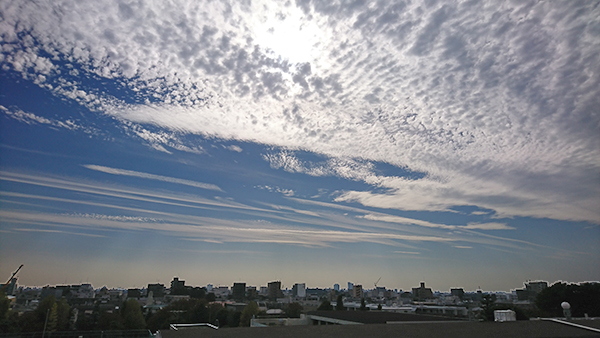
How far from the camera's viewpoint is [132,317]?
46031mm

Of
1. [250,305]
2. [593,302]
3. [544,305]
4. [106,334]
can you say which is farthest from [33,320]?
[593,302]

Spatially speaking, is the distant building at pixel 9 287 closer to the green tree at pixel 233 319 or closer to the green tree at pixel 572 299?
the green tree at pixel 233 319

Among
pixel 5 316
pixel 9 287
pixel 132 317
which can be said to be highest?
pixel 9 287

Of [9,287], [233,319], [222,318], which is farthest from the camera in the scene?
[9,287]

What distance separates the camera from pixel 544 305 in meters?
42.3

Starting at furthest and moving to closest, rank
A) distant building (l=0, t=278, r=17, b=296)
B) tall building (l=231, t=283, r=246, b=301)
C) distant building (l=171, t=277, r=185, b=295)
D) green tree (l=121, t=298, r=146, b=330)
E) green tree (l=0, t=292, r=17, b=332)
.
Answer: tall building (l=231, t=283, r=246, b=301) < distant building (l=171, t=277, r=185, b=295) < green tree (l=121, t=298, r=146, b=330) < distant building (l=0, t=278, r=17, b=296) < green tree (l=0, t=292, r=17, b=332)

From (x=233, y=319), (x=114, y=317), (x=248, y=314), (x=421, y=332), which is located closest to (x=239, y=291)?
(x=233, y=319)

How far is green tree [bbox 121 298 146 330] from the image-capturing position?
147ft

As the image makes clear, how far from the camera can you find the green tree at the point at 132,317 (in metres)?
44.9

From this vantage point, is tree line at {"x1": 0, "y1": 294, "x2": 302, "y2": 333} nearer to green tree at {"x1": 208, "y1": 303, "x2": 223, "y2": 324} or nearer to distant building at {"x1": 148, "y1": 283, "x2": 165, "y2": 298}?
green tree at {"x1": 208, "y1": 303, "x2": 223, "y2": 324}

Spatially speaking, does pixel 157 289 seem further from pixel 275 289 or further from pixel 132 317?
pixel 132 317

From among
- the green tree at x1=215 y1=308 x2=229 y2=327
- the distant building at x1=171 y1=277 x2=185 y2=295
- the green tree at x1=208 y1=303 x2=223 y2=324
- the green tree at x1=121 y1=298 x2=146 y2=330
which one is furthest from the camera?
the distant building at x1=171 y1=277 x2=185 y2=295

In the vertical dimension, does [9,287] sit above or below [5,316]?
above

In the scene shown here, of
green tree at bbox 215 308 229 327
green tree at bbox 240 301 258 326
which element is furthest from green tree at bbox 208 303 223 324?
green tree at bbox 240 301 258 326
